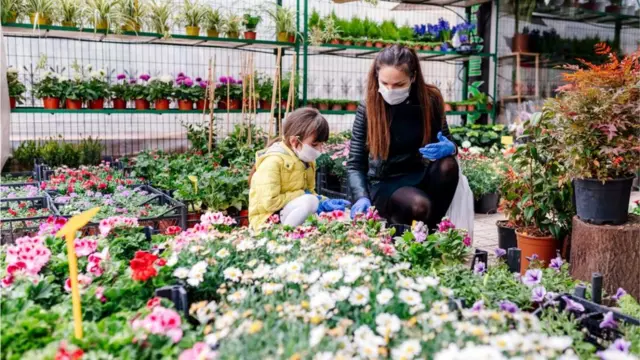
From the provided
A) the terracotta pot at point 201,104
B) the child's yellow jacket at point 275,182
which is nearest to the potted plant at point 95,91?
the terracotta pot at point 201,104

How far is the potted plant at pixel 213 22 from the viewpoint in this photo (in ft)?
20.6

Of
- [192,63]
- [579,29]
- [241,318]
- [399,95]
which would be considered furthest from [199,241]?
[579,29]

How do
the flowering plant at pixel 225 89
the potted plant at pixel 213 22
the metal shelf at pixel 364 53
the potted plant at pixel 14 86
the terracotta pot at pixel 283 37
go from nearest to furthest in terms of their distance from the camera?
the potted plant at pixel 14 86 < the potted plant at pixel 213 22 < the flowering plant at pixel 225 89 < the terracotta pot at pixel 283 37 < the metal shelf at pixel 364 53

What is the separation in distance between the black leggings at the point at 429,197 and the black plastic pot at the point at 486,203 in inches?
107

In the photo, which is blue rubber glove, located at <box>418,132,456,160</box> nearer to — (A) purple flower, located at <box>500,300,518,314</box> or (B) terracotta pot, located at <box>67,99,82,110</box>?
(A) purple flower, located at <box>500,300,518,314</box>

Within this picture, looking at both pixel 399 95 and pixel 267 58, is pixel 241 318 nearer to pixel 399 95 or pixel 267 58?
pixel 399 95

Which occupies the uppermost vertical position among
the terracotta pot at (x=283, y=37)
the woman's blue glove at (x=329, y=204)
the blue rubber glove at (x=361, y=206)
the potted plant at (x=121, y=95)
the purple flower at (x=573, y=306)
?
the terracotta pot at (x=283, y=37)

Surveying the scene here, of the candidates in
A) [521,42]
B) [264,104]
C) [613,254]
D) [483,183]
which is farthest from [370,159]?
[521,42]

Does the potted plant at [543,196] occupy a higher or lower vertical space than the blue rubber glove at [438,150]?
lower

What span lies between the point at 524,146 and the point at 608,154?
0.67 m

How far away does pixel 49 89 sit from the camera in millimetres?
5871

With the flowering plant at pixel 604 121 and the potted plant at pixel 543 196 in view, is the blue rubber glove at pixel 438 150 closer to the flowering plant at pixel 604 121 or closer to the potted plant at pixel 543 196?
the potted plant at pixel 543 196

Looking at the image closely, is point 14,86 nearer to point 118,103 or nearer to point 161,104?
point 118,103

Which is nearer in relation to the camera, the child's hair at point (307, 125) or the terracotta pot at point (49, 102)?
the child's hair at point (307, 125)
